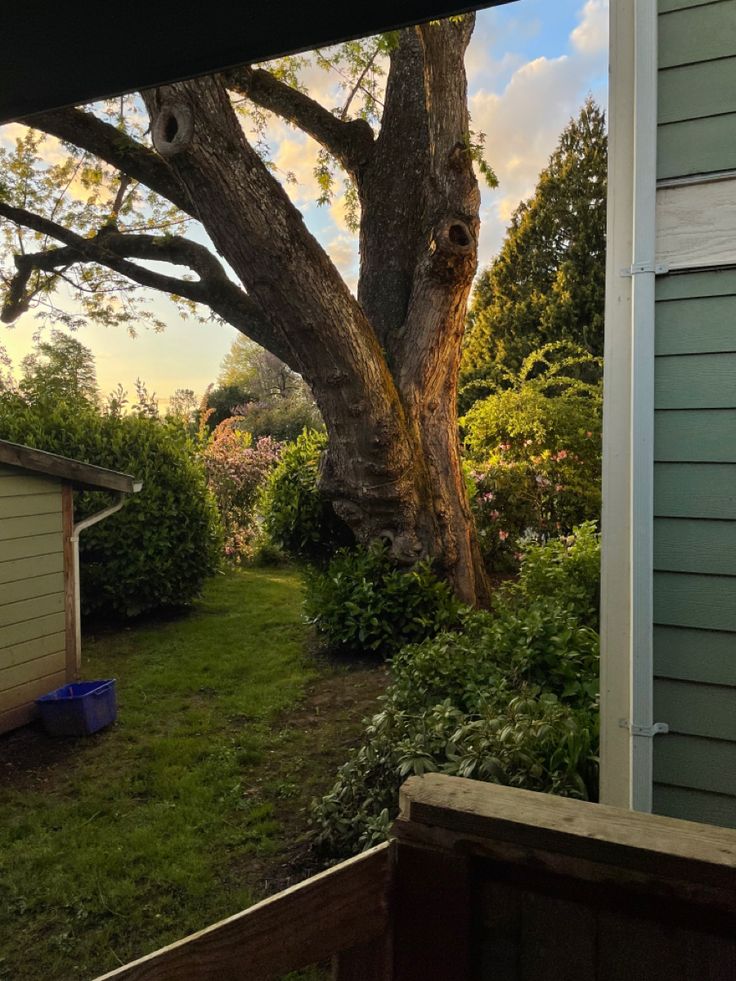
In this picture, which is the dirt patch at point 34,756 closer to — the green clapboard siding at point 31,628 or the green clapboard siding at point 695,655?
the green clapboard siding at point 31,628

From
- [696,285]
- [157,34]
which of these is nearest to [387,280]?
[696,285]

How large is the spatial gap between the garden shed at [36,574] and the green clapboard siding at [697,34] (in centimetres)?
363

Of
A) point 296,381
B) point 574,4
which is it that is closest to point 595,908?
point 574,4

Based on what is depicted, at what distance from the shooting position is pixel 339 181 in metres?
6.24

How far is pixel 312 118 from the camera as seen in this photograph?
5.59 m

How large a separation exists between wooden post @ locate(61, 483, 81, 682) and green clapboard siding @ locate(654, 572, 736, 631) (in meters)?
3.80

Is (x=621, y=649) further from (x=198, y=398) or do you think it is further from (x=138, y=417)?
(x=198, y=398)

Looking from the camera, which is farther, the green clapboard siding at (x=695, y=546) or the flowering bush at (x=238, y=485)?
the flowering bush at (x=238, y=485)

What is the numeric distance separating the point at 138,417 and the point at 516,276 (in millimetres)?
→ 9054

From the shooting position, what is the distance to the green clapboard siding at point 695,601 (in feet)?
5.57

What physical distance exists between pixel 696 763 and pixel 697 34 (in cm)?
178

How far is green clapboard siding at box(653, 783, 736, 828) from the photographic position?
1692mm

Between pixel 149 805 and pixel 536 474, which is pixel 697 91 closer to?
pixel 149 805

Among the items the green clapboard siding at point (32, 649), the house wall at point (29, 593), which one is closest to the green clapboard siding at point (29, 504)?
the house wall at point (29, 593)
